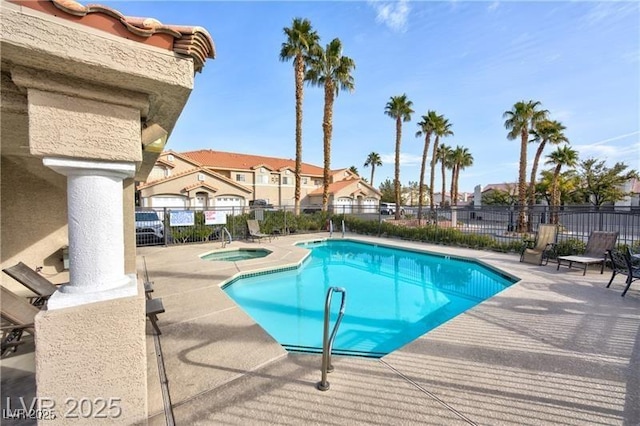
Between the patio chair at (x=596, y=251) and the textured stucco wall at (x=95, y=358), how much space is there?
9679mm

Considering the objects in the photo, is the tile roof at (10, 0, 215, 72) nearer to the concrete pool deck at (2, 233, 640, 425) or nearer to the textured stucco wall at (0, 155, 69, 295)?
the concrete pool deck at (2, 233, 640, 425)

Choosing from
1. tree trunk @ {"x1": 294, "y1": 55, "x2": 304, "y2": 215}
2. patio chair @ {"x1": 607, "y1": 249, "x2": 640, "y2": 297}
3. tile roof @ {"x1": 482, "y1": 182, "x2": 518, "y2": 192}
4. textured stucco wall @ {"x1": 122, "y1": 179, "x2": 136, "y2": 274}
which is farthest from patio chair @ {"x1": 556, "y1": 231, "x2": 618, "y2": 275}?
tile roof @ {"x1": 482, "y1": 182, "x2": 518, "y2": 192}

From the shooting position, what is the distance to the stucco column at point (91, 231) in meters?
1.90

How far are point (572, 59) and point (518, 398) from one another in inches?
421

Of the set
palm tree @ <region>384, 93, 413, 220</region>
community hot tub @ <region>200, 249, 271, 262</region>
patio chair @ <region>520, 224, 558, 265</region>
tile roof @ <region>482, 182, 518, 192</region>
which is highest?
palm tree @ <region>384, 93, 413, 220</region>

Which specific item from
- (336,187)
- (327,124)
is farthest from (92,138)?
(336,187)

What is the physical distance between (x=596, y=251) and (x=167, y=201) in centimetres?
2687

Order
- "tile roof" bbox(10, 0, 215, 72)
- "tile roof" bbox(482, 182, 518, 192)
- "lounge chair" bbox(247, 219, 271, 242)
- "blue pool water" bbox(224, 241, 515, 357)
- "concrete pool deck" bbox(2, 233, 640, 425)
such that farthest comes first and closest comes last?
"tile roof" bbox(482, 182, 518, 192), "lounge chair" bbox(247, 219, 271, 242), "blue pool water" bbox(224, 241, 515, 357), "concrete pool deck" bbox(2, 233, 640, 425), "tile roof" bbox(10, 0, 215, 72)

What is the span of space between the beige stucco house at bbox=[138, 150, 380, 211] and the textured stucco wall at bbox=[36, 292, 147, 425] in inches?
670

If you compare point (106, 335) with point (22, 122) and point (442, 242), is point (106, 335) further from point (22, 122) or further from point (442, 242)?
point (442, 242)

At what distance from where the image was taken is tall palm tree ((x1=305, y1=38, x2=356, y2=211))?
63.8ft

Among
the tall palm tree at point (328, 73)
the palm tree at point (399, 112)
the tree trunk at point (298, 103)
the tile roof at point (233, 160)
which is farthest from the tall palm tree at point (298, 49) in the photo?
the tile roof at point (233, 160)

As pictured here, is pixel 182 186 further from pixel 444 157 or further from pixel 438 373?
pixel 444 157

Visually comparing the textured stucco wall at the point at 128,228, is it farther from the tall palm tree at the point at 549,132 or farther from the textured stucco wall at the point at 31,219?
the tall palm tree at the point at 549,132
